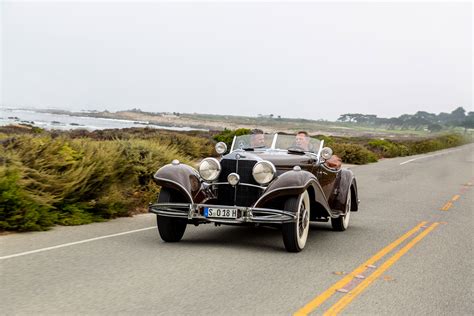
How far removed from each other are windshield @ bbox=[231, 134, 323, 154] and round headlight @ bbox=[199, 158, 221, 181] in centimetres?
115

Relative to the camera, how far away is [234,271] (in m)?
7.48

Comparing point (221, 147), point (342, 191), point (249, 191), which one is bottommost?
point (342, 191)

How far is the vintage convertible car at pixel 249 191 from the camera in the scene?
873 cm

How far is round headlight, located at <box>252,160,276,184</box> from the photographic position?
9.15m

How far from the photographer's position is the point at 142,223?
38.3 ft

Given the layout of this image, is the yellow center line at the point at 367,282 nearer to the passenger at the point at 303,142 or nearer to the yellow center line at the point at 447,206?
the passenger at the point at 303,142

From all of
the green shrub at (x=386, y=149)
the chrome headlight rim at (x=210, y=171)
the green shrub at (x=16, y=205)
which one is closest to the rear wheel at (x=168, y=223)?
the chrome headlight rim at (x=210, y=171)

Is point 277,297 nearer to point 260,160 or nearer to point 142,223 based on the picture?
point 260,160

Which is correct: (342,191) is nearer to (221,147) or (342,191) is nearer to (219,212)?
(221,147)

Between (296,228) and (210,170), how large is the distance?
1.61 meters

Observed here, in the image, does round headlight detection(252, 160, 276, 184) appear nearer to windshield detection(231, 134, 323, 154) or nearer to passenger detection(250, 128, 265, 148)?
windshield detection(231, 134, 323, 154)

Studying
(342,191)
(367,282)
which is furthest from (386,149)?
(367,282)

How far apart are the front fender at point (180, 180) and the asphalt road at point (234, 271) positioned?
799mm

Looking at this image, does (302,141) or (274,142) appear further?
(302,141)
